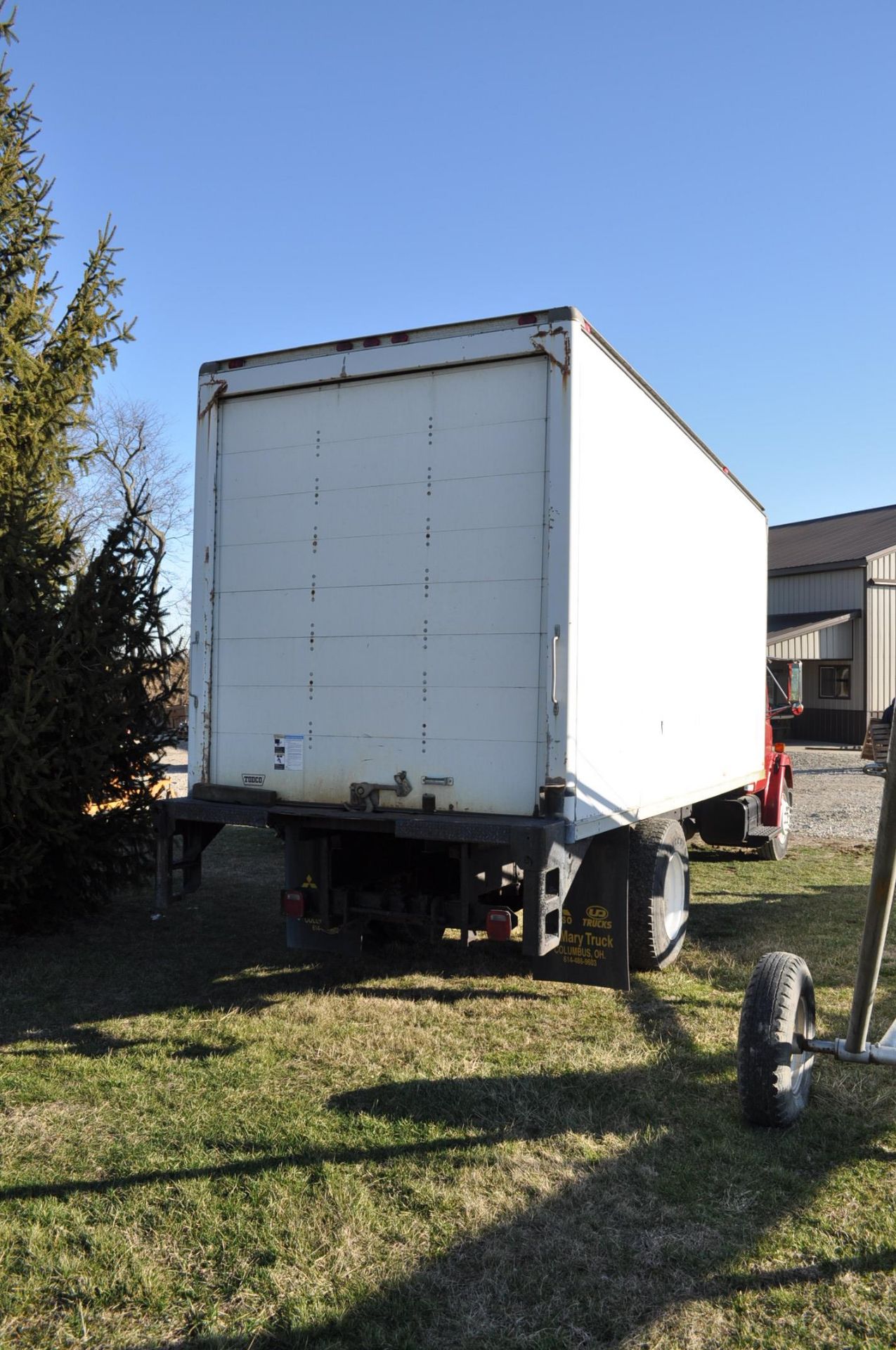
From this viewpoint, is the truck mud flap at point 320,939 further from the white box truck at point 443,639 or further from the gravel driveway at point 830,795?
the gravel driveway at point 830,795

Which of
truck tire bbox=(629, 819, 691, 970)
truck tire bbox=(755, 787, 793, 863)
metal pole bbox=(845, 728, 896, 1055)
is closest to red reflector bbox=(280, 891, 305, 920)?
truck tire bbox=(629, 819, 691, 970)

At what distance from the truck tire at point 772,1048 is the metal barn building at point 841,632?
2503cm

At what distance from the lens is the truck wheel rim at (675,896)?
6363 millimetres

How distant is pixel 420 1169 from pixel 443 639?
8.22ft

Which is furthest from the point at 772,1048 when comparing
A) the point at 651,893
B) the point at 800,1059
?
the point at 651,893

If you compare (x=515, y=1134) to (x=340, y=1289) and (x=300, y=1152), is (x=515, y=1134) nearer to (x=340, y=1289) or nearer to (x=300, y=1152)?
(x=300, y=1152)

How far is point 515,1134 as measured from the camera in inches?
157

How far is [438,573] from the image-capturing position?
525cm

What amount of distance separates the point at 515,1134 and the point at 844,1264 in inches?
51.4

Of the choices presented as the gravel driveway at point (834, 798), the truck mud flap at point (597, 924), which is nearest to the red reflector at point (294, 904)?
the truck mud flap at point (597, 924)

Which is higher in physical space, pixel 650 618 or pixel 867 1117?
pixel 650 618

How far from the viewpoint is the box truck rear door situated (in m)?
5.04

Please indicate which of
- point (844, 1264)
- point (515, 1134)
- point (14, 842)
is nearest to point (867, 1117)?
point (844, 1264)

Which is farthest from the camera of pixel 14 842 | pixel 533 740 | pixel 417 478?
pixel 14 842
